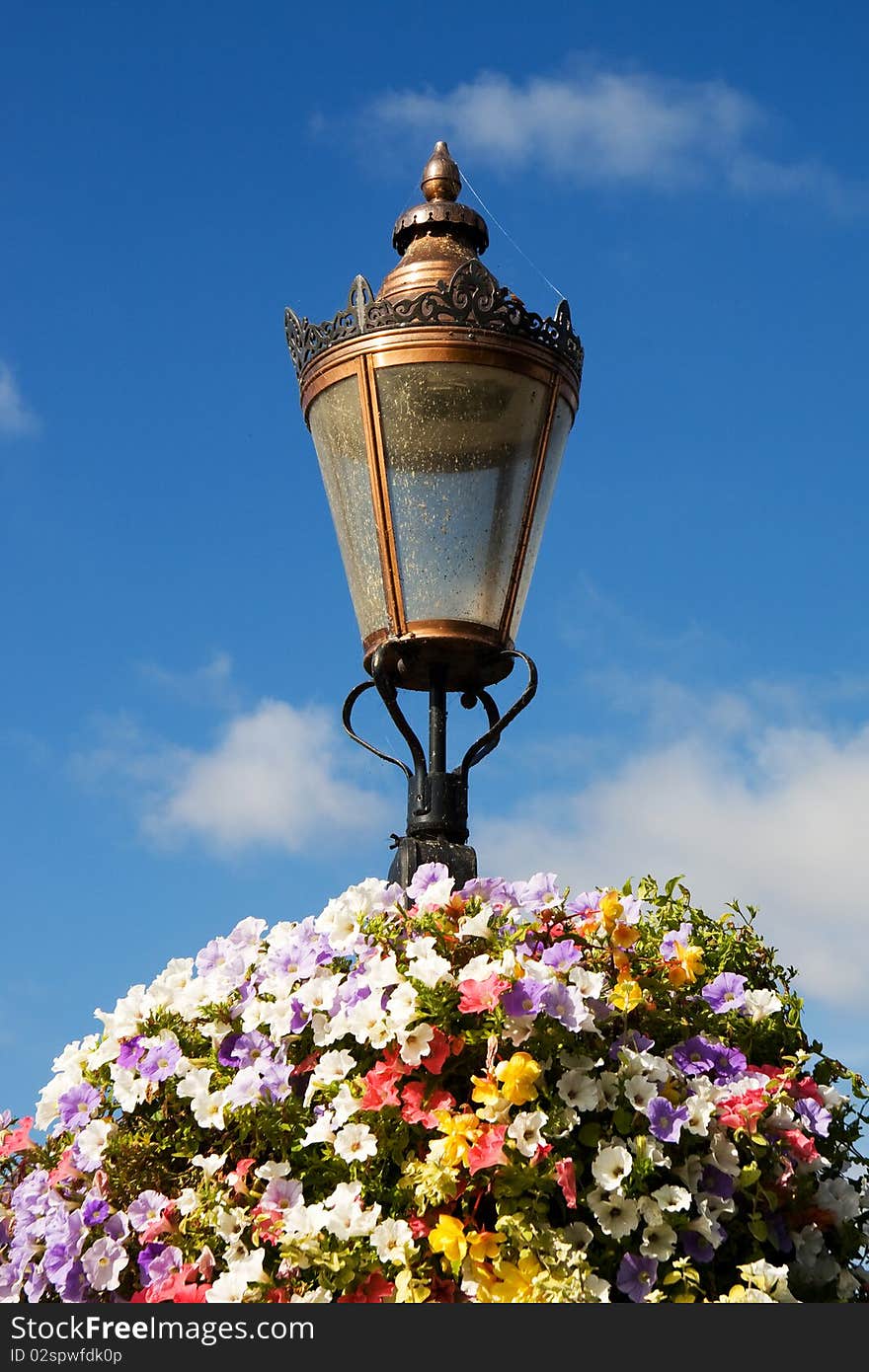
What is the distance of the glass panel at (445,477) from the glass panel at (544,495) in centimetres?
13

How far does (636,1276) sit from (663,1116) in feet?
0.95

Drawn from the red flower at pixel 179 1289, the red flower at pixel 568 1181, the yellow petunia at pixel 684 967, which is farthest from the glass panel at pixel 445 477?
the red flower at pixel 179 1289

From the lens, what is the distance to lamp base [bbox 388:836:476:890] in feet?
11.4

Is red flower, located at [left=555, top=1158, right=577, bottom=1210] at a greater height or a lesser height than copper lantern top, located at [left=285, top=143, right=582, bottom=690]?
lesser

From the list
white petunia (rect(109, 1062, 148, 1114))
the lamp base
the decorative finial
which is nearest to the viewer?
white petunia (rect(109, 1062, 148, 1114))

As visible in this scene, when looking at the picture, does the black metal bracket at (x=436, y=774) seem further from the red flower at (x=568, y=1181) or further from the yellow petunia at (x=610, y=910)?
the red flower at (x=568, y=1181)

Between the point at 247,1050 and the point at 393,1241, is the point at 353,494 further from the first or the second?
the point at 393,1241

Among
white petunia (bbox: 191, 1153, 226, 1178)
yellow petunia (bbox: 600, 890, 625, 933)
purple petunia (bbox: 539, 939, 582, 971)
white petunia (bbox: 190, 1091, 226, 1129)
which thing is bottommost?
white petunia (bbox: 191, 1153, 226, 1178)

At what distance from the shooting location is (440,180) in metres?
4.23

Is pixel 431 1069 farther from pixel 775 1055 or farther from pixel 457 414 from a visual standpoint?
pixel 457 414

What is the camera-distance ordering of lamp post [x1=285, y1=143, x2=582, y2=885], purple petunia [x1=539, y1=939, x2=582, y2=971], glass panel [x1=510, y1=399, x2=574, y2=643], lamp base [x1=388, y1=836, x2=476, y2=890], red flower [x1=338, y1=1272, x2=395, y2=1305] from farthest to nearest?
glass panel [x1=510, y1=399, x2=574, y2=643]
lamp post [x1=285, y1=143, x2=582, y2=885]
lamp base [x1=388, y1=836, x2=476, y2=890]
purple petunia [x1=539, y1=939, x2=582, y2=971]
red flower [x1=338, y1=1272, x2=395, y2=1305]

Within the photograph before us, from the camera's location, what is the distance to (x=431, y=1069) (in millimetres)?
2654

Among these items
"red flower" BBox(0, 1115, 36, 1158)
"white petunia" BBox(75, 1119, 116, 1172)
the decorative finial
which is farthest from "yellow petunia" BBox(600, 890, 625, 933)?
the decorative finial

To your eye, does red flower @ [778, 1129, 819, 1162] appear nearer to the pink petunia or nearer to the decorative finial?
the pink petunia
